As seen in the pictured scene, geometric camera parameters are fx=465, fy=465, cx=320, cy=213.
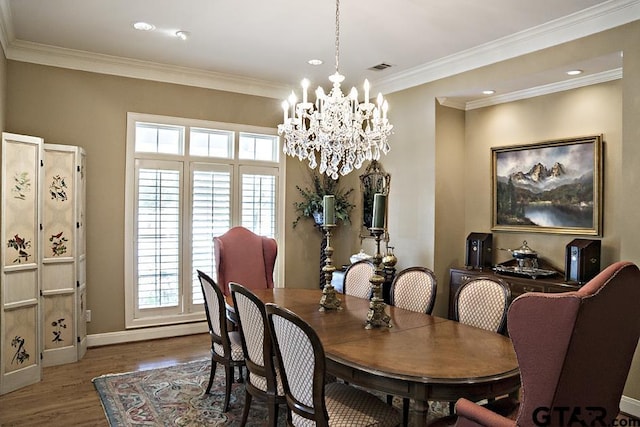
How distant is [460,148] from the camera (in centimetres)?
532

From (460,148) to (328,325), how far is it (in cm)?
326

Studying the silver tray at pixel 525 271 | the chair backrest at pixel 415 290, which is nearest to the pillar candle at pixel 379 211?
the chair backrest at pixel 415 290

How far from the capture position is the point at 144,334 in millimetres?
5148

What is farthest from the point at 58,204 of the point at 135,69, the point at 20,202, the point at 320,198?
the point at 320,198

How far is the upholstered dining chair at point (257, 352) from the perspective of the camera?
2.57m

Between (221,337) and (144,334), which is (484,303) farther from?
(144,334)

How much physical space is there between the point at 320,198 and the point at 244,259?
1680mm

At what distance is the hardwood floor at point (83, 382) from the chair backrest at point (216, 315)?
900 millimetres

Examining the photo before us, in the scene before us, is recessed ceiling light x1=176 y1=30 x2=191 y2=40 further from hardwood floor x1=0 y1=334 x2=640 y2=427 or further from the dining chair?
hardwood floor x1=0 y1=334 x2=640 y2=427

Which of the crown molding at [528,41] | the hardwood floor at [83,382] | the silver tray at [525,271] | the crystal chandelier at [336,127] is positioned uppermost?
the crown molding at [528,41]

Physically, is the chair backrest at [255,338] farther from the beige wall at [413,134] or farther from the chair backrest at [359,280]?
the beige wall at [413,134]

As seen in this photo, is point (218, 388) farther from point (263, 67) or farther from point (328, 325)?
point (263, 67)

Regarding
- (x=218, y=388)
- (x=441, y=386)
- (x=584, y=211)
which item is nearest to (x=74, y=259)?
(x=218, y=388)

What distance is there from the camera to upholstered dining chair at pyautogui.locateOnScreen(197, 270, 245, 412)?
126 inches
